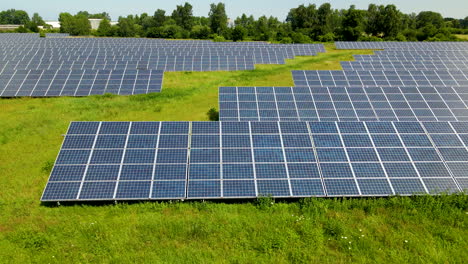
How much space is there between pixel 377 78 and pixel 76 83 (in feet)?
107

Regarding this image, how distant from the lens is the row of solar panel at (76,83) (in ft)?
98.2

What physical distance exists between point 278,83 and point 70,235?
95.1 ft

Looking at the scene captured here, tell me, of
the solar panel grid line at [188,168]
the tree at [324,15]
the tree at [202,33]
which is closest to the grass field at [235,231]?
the solar panel grid line at [188,168]

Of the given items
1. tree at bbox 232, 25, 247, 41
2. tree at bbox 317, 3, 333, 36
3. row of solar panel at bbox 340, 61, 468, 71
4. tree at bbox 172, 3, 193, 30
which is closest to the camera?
row of solar panel at bbox 340, 61, 468, 71

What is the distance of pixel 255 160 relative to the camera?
14.4m

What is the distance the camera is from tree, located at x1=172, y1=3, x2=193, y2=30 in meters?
118

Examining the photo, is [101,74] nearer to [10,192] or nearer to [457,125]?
[10,192]

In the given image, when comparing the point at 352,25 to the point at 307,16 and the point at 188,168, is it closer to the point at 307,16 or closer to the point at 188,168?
the point at 307,16

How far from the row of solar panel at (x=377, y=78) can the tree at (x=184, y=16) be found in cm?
9645

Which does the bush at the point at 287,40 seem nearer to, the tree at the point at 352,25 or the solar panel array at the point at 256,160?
the tree at the point at 352,25

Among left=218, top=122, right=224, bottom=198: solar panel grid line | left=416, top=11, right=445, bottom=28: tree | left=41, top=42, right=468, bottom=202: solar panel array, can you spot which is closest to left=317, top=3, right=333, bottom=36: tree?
left=416, top=11, right=445, bottom=28: tree

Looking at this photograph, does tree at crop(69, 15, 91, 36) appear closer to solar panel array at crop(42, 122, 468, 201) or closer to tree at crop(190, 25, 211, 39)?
tree at crop(190, 25, 211, 39)

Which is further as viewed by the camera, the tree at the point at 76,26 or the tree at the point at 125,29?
the tree at the point at 125,29

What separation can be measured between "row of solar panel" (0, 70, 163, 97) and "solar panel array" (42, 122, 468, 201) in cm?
1630
